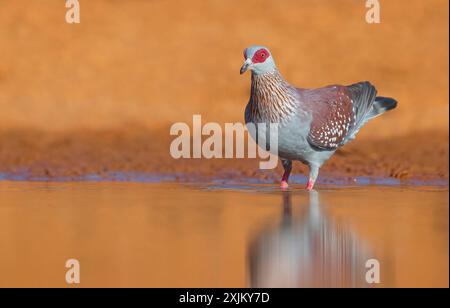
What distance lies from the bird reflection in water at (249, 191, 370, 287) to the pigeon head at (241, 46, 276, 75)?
2313mm

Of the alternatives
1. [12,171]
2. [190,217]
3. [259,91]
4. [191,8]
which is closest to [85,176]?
[12,171]

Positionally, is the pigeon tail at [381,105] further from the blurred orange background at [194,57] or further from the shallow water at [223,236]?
the blurred orange background at [194,57]

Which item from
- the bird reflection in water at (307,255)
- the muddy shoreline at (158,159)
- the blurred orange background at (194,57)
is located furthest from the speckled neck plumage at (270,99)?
the blurred orange background at (194,57)

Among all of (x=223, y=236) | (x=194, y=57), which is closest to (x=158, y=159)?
(x=194, y=57)

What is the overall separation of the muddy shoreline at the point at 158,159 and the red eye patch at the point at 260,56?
201 cm

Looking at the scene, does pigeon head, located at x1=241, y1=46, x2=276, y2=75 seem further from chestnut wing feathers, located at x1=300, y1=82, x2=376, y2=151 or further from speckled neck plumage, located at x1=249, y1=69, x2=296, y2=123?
chestnut wing feathers, located at x1=300, y1=82, x2=376, y2=151

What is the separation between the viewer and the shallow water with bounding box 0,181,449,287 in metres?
7.08

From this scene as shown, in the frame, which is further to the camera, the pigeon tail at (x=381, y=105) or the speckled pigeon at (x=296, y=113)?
the pigeon tail at (x=381, y=105)

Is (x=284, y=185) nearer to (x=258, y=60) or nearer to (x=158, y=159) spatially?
(x=258, y=60)

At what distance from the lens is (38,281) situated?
6.86 metres

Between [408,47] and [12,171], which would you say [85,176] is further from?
[408,47]

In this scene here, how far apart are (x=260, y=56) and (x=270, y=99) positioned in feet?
1.53

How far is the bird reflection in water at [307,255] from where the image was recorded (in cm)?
703
